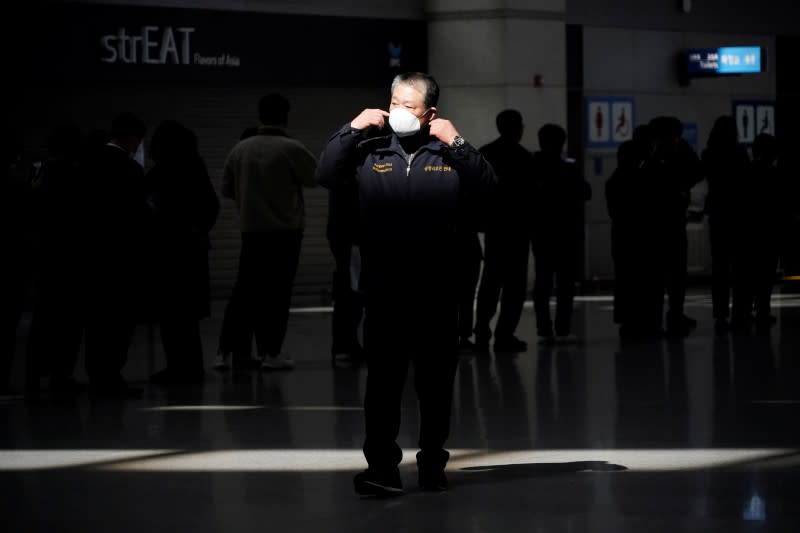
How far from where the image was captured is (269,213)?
423 inches

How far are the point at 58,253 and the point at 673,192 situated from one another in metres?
5.43

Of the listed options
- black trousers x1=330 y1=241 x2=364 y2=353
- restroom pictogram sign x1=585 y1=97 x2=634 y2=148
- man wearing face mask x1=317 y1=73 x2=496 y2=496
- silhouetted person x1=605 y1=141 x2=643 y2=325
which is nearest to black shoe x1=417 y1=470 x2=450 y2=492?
man wearing face mask x1=317 y1=73 x2=496 y2=496

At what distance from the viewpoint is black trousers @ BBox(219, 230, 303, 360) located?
10.8m

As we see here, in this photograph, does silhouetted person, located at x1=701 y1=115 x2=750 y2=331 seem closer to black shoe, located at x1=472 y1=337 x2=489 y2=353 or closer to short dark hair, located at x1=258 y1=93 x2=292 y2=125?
black shoe, located at x1=472 y1=337 x2=489 y2=353

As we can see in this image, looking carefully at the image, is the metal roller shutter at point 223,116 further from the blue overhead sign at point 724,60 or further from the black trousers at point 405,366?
the black trousers at point 405,366

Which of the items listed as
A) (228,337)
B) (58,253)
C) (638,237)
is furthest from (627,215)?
(58,253)

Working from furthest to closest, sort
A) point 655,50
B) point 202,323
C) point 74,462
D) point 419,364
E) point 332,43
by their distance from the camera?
1. point 655,50
2. point 332,43
3. point 202,323
4. point 74,462
5. point 419,364

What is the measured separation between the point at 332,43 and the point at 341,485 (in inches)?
469

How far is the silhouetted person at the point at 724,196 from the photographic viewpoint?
45.3 feet

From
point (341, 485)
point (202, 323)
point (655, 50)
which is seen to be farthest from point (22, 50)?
point (341, 485)

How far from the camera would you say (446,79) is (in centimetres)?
1838

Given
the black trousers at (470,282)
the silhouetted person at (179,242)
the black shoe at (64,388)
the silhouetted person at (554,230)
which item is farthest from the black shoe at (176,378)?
the silhouetted person at (554,230)

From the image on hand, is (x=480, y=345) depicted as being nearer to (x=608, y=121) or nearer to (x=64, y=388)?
(x=64, y=388)

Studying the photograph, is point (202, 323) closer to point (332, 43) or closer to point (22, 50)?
point (22, 50)
